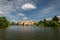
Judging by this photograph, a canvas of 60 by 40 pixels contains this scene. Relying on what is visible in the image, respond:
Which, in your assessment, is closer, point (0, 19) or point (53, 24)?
point (0, 19)

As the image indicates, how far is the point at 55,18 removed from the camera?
6650 cm

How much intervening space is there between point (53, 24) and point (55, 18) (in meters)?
7.22

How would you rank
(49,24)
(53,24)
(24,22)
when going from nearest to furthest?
(53,24) → (49,24) → (24,22)

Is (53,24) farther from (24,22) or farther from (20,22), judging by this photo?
(20,22)

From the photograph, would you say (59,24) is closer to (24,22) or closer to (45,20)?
(45,20)

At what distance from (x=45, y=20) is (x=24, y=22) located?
3297cm

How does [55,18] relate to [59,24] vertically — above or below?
above

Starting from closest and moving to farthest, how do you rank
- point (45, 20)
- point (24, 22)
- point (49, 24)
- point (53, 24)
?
point (53, 24) < point (49, 24) < point (45, 20) < point (24, 22)

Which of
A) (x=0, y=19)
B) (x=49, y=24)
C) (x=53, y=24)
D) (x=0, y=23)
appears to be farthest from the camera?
(x=49, y=24)

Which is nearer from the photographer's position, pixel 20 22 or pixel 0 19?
pixel 0 19

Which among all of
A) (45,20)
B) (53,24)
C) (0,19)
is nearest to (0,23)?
(0,19)

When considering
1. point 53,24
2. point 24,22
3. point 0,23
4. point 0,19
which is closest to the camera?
point 0,23

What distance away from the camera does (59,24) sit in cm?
6097

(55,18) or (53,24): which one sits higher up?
(55,18)
